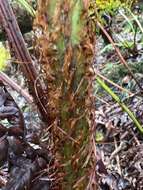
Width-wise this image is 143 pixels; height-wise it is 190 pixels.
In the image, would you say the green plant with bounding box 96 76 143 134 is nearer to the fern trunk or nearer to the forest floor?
the forest floor

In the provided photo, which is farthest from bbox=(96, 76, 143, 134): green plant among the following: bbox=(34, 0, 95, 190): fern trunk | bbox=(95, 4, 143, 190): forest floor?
bbox=(34, 0, 95, 190): fern trunk

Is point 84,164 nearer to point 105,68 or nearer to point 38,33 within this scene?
point 38,33

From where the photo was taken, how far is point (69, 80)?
3.08 ft

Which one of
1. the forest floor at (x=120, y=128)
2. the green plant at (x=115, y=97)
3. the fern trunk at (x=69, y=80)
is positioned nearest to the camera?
the fern trunk at (x=69, y=80)

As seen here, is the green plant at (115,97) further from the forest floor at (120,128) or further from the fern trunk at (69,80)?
the fern trunk at (69,80)

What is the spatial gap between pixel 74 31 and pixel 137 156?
3.17ft

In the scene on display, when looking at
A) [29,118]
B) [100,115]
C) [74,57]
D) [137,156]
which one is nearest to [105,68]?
[100,115]

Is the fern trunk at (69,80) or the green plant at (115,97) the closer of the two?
the fern trunk at (69,80)

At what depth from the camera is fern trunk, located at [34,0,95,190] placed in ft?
2.82

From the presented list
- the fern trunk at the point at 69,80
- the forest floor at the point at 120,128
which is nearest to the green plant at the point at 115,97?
the forest floor at the point at 120,128

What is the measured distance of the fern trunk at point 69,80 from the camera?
860 mm

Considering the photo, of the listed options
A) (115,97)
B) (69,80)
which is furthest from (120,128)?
(69,80)

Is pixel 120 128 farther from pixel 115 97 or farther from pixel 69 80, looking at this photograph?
pixel 69 80

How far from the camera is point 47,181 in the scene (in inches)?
44.5
